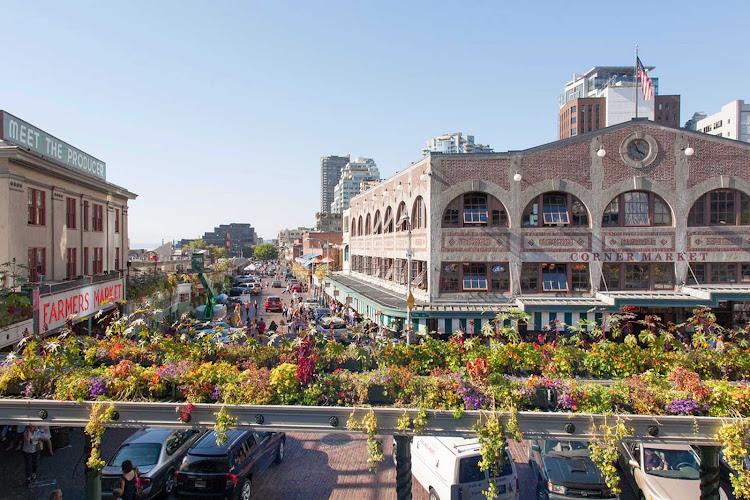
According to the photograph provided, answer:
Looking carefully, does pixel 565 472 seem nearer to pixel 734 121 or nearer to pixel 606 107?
pixel 734 121

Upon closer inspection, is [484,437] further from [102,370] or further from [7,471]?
[7,471]

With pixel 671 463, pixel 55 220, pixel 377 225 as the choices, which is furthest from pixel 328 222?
pixel 671 463

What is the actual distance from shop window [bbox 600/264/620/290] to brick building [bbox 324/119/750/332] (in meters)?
0.06

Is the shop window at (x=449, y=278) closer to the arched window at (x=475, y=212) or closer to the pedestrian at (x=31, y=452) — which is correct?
the arched window at (x=475, y=212)

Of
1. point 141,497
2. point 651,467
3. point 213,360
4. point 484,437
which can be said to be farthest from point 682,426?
point 141,497

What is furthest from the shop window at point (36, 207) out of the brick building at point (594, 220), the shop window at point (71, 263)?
the brick building at point (594, 220)

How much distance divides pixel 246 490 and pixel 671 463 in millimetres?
10836

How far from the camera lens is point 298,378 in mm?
9898

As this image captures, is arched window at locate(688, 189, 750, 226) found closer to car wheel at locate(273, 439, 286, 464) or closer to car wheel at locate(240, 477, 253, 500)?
car wheel at locate(273, 439, 286, 464)

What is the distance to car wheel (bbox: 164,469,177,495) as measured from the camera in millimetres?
13672

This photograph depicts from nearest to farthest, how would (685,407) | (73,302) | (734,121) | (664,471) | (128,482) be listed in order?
(685,407) → (128,482) → (664,471) → (73,302) → (734,121)

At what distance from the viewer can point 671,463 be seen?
12688 mm

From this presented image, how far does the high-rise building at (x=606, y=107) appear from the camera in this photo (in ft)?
375

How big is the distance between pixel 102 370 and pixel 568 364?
9809 millimetres
